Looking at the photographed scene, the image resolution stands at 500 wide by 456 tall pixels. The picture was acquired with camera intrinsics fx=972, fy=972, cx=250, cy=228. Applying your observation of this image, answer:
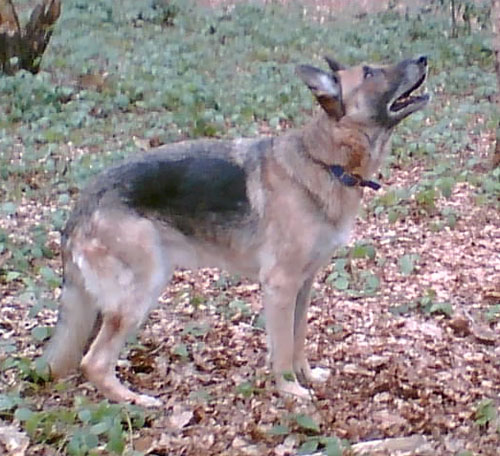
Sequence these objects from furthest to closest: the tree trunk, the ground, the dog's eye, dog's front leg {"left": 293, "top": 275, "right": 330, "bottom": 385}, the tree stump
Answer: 1. the tree stump
2. the tree trunk
3. dog's front leg {"left": 293, "top": 275, "right": 330, "bottom": 385}
4. the dog's eye
5. the ground

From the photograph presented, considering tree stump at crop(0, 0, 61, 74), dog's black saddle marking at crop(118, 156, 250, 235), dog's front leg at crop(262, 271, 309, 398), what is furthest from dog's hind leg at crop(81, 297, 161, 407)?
tree stump at crop(0, 0, 61, 74)

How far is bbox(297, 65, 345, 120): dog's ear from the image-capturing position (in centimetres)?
476

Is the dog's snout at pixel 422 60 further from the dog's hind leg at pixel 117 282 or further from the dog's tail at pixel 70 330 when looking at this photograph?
the dog's tail at pixel 70 330

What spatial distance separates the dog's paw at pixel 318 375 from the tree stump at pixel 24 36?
8.31 m

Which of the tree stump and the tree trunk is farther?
the tree stump

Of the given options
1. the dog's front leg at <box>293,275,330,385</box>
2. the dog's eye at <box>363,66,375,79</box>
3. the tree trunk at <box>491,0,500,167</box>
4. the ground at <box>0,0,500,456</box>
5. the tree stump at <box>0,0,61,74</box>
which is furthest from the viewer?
the tree stump at <box>0,0,61,74</box>

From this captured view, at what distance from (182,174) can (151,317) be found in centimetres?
140

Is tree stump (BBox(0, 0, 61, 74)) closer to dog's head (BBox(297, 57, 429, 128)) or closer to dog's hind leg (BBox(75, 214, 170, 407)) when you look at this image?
dog's hind leg (BBox(75, 214, 170, 407))

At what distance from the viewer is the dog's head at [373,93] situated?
485cm

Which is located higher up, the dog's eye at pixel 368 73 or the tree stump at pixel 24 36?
the dog's eye at pixel 368 73

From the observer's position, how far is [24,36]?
1273 cm

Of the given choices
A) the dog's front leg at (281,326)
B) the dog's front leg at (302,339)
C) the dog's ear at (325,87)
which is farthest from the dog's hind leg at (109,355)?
the dog's ear at (325,87)

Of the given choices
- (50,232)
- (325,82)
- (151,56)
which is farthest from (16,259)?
(151,56)

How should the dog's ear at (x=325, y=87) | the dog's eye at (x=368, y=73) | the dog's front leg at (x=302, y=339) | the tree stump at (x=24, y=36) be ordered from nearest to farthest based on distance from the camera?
the dog's ear at (x=325, y=87) < the dog's eye at (x=368, y=73) < the dog's front leg at (x=302, y=339) < the tree stump at (x=24, y=36)
